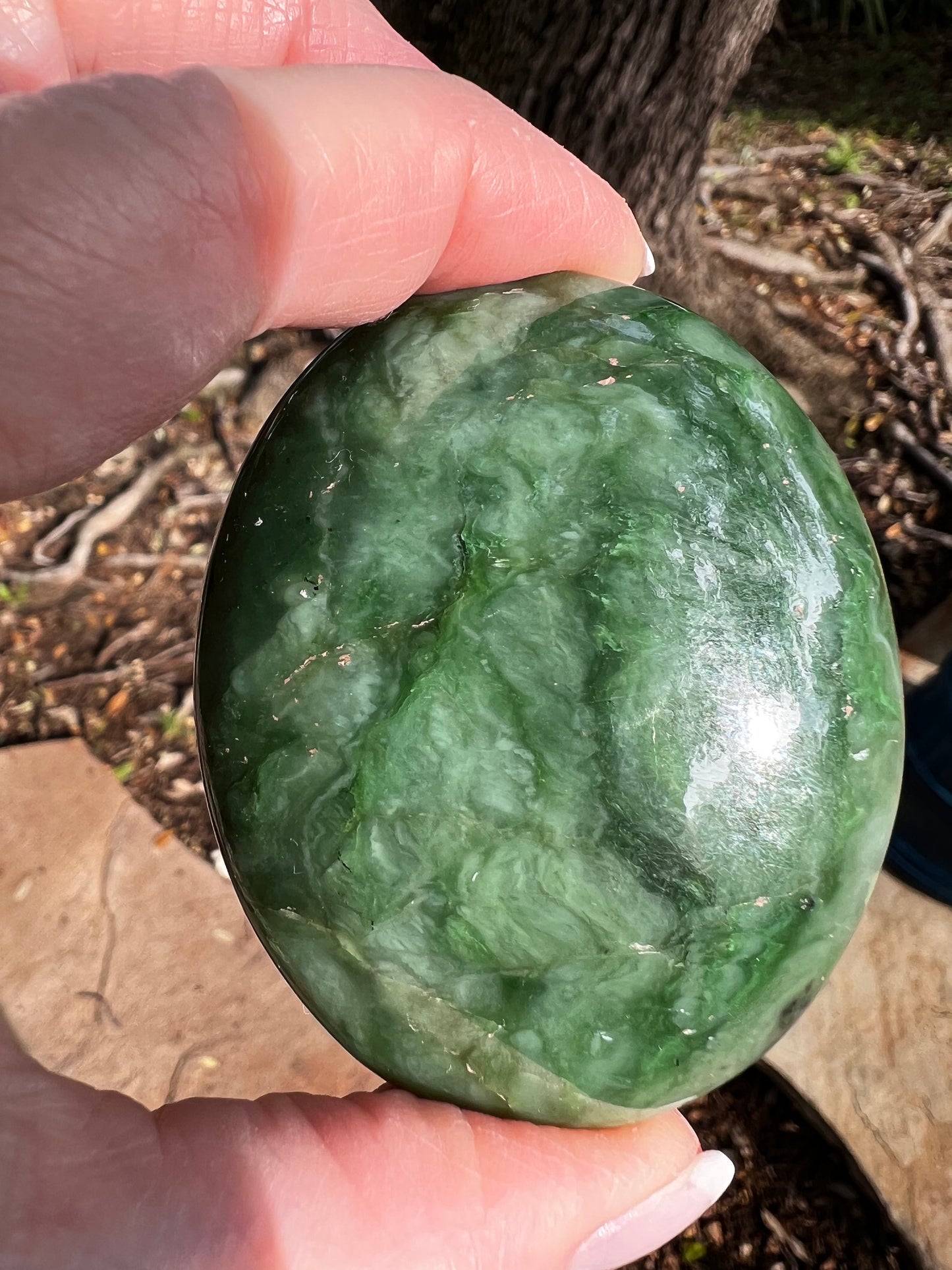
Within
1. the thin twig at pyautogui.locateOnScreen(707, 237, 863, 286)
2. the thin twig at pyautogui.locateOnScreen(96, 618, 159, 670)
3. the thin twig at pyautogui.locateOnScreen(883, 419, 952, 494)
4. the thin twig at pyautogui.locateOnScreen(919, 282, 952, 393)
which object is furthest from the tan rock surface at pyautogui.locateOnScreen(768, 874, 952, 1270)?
the thin twig at pyautogui.locateOnScreen(707, 237, 863, 286)

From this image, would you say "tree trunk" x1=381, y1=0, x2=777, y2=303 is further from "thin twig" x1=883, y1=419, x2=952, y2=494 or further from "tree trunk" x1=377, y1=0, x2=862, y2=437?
"thin twig" x1=883, y1=419, x2=952, y2=494

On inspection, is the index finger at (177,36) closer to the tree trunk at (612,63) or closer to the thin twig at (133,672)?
the tree trunk at (612,63)

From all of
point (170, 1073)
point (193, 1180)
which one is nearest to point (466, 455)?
point (193, 1180)

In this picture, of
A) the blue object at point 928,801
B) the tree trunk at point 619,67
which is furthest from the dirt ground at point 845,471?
the tree trunk at point 619,67

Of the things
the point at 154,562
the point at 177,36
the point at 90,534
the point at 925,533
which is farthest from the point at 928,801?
the point at 90,534

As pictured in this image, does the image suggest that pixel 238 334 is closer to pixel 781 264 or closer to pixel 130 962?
pixel 130 962
